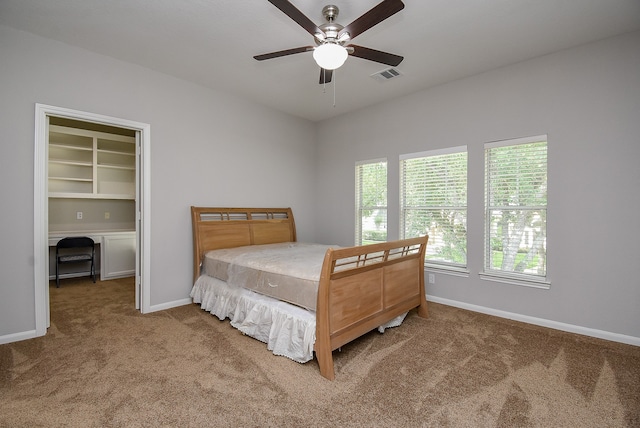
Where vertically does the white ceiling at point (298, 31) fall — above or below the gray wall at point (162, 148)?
above

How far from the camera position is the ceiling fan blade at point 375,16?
1758 millimetres

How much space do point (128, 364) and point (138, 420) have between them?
0.75 meters

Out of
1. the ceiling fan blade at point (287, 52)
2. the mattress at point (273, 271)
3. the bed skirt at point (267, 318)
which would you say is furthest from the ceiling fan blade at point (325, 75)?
the bed skirt at point (267, 318)

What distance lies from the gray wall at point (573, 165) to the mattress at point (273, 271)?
2079 millimetres

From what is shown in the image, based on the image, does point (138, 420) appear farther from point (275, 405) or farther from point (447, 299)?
point (447, 299)

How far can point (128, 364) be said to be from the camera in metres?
2.31

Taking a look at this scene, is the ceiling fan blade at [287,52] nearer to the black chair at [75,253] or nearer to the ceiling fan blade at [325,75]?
the ceiling fan blade at [325,75]

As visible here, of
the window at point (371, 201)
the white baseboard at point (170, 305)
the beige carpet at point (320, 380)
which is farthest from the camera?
the window at point (371, 201)

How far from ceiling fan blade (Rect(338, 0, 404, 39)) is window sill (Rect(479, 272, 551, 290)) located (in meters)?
2.91

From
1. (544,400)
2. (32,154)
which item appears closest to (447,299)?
(544,400)

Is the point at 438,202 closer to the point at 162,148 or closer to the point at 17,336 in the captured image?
the point at 162,148

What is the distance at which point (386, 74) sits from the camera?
136 inches

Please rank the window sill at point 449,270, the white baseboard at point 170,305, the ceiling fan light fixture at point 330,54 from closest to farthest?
the ceiling fan light fixture at point 330,54 → the white baseboard at point 170,305 → the window sill at point 449,270

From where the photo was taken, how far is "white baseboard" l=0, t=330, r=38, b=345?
2.63 m
